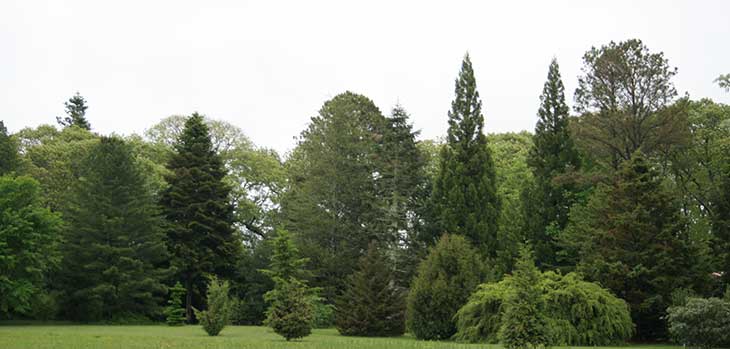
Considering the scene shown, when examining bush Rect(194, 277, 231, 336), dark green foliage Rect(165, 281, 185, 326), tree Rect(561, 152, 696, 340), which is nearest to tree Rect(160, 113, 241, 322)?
dark green foliage Rect(165, 281, 185, 326)

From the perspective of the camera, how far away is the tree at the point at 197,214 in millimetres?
42656

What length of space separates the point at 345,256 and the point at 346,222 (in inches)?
87.2

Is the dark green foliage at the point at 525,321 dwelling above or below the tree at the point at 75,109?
below

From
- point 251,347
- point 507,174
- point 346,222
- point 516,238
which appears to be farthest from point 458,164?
point 251,347

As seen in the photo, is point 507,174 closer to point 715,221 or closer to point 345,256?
point 345,256

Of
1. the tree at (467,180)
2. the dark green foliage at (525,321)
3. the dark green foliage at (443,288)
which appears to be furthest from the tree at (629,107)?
the dark green foliage at (525,321)

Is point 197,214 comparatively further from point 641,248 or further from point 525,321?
point 525,321

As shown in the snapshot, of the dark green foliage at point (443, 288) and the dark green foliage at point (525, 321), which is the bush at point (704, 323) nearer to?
the dark green foliage at point (525, 321)

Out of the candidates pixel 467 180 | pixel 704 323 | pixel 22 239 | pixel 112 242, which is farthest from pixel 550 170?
pixel 22 239

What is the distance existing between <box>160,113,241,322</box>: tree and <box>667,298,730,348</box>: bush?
28.4 meters

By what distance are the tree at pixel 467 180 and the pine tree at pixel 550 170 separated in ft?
7.40

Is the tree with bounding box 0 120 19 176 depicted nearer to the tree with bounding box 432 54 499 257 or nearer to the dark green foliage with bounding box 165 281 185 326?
the dark green foliage with bounding box 165 281 185 326

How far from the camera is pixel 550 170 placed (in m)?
38.6

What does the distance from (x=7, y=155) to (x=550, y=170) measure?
3103 cm
